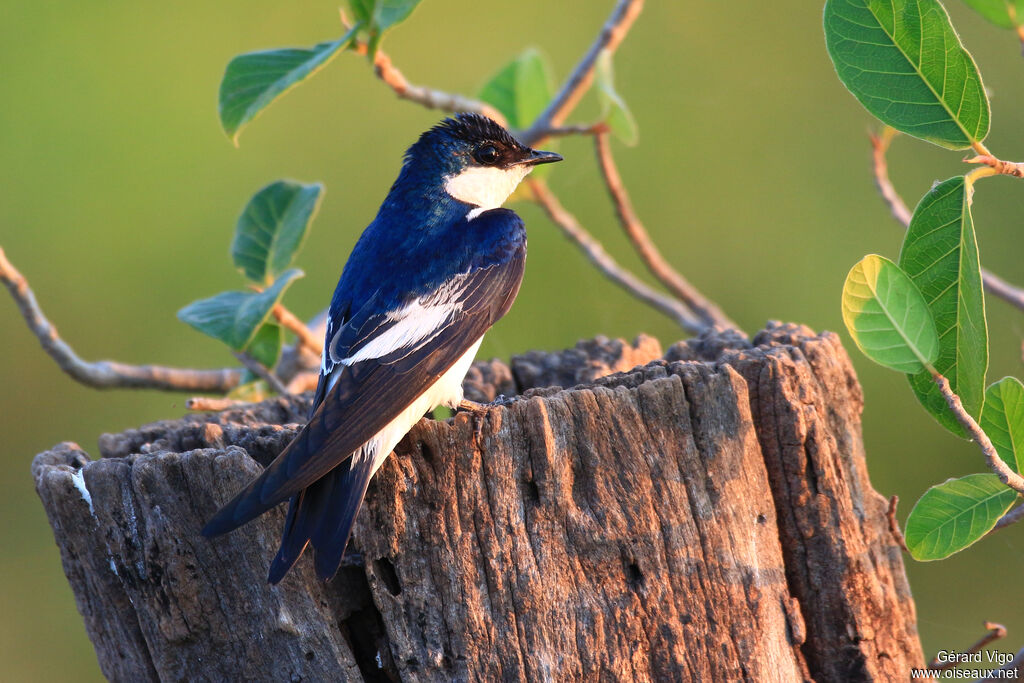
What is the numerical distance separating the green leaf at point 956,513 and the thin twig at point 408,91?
1977 millimetres

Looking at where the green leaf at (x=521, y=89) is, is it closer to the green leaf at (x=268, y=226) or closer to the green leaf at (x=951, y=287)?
the green leaf at (x=268, y=226)

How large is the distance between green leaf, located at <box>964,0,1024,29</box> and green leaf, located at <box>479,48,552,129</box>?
6.76 ft

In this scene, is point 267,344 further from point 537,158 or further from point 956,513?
point 956,513

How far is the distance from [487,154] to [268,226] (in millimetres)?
778

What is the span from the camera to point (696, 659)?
2.11m

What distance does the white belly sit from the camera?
223 cm

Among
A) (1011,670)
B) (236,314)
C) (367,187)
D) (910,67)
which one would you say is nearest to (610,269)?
(236,314)

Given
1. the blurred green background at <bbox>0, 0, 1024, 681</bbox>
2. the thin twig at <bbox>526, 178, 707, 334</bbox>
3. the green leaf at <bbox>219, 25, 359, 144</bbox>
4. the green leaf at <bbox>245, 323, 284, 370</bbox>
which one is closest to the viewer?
the green leaf at <bbox>219, 25, 359, 144</bbox>

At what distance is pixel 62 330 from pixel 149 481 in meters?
4.49

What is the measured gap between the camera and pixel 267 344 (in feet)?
10.8

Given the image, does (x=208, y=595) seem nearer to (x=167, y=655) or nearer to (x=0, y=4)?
(x=167, y=655)

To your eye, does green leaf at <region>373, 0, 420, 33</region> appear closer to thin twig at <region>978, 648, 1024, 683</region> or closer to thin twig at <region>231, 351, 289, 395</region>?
thin twig at <region>231, 351, 289, 395</region>

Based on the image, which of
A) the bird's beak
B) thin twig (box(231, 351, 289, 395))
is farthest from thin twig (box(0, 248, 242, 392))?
the bird's beak

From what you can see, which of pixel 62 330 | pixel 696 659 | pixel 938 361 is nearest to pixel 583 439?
pixel 696 659
